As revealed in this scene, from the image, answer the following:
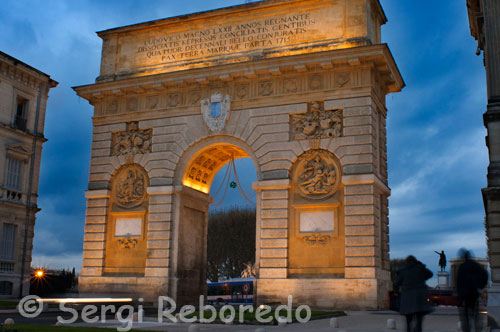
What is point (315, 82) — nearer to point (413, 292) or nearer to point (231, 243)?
point (413, 292)

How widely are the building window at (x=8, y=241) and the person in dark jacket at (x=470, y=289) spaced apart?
28.6 meters

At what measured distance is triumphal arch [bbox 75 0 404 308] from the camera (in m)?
26.1

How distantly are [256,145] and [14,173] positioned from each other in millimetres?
16447

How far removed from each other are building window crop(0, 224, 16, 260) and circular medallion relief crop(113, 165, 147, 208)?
8206 mm

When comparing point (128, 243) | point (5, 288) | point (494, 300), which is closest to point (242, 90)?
point (128, 243)

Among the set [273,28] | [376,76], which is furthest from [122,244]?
[376,76]

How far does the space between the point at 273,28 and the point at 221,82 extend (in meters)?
3.83

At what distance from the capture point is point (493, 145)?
16.2 meters

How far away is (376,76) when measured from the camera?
91.4ft

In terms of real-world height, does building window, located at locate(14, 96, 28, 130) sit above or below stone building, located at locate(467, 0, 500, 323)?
above

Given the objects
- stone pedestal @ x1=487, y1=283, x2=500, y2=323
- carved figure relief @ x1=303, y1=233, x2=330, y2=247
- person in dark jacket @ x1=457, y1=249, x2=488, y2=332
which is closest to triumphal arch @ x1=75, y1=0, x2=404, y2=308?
carved figure relief @ x1=303, y1=233, x2=330, y2=247

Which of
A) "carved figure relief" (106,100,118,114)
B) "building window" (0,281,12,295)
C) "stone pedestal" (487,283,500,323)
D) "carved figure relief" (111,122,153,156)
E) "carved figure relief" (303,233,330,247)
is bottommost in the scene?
"building window" (0,281,12,295)

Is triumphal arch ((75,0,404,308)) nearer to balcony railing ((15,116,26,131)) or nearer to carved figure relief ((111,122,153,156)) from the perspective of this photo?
carved figure relief ((111,122,153,156))

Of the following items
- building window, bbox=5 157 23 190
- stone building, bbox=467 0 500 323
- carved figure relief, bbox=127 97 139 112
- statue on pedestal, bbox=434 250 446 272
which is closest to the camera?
stone building, bbox=467 0 500 323
